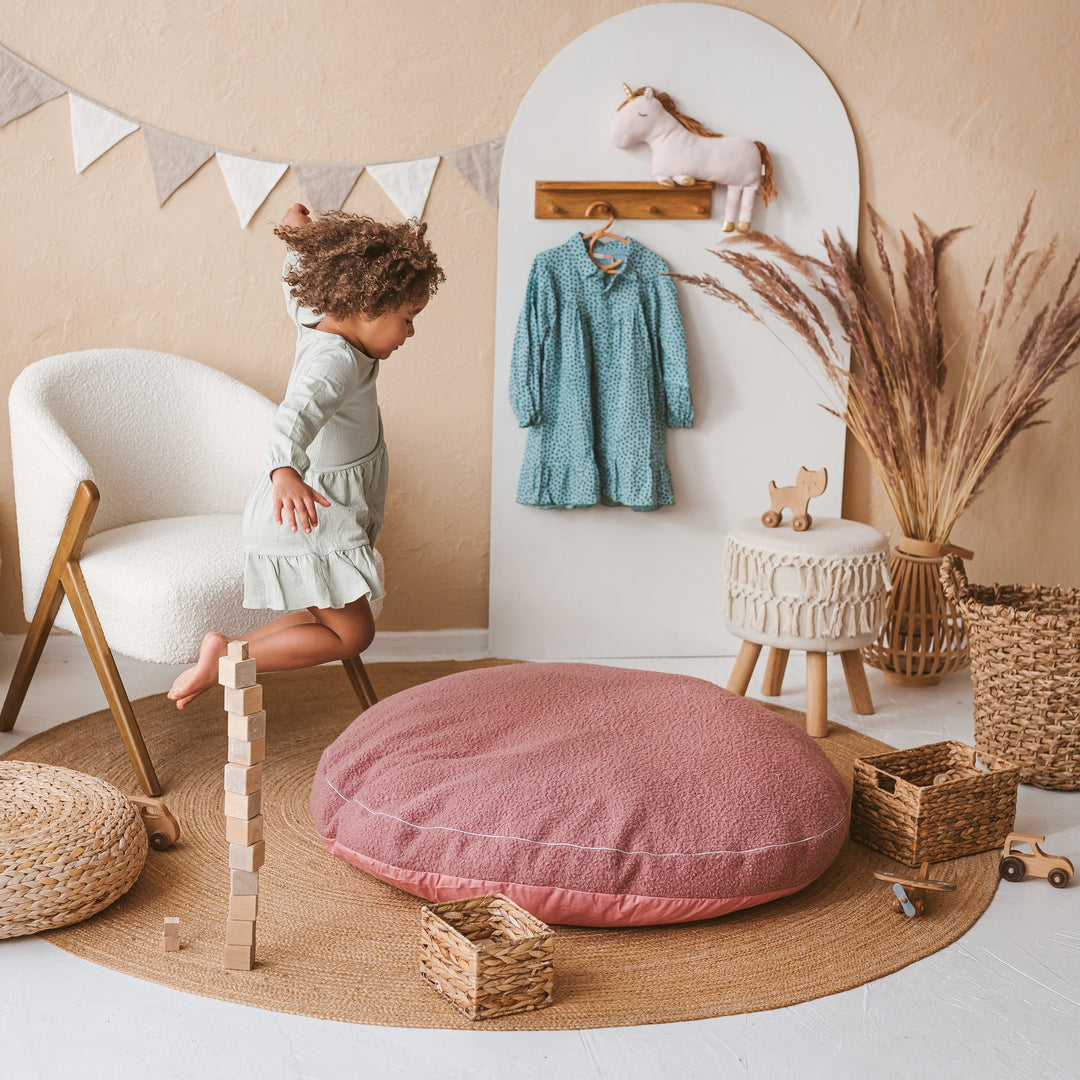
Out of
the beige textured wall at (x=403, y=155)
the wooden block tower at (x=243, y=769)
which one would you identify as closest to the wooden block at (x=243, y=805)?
the wooden block tower at (x=243, y=769)

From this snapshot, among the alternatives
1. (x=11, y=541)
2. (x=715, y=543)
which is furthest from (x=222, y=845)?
(x=715, y=543)

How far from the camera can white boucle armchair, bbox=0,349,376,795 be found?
88.6 inches

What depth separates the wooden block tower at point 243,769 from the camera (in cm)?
155

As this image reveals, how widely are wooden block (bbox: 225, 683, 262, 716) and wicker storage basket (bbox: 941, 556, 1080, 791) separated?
153 centimetres

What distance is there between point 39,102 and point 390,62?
84 cm

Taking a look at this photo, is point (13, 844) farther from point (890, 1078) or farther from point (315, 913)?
point (890, 1078)

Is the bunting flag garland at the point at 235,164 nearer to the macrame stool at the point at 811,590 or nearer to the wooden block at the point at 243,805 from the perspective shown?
the macrame stool at the point at 811,590

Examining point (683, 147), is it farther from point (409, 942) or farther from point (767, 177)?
point (409, 942)

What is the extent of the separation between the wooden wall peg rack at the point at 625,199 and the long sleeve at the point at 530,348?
0.16 m

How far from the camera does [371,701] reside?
266 cm

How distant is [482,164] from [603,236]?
1.19ft

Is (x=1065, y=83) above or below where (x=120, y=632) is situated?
above

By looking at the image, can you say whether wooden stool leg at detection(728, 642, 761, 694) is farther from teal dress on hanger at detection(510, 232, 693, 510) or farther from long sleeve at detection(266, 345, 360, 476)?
long sleeve at detection(266, 345, 360, 476)

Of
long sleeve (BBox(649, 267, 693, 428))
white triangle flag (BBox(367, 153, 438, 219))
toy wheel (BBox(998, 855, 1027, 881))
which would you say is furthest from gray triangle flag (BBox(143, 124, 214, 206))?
toy wheel (BBox(998, 855, 1027, 881))
